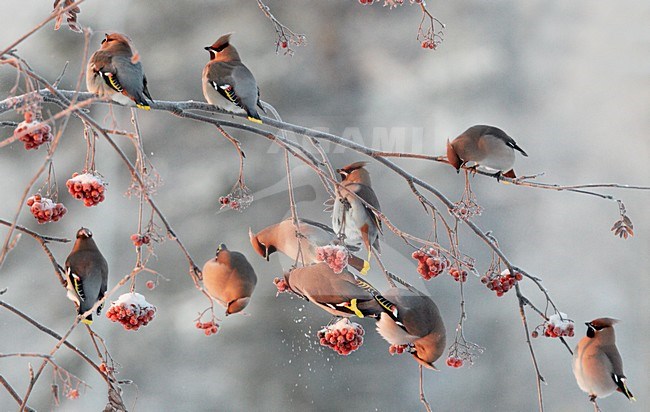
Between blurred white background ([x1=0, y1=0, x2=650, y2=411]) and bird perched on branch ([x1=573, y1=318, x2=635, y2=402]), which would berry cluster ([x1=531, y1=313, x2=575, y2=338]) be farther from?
blurred white background ([x1=0, y1=0, x2=650, y2=411])

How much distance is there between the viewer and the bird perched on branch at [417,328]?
Answer: 1.11 metres

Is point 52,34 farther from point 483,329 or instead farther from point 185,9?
point 483,329

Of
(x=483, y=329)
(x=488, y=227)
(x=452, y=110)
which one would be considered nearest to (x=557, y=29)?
(x=452, y=110)

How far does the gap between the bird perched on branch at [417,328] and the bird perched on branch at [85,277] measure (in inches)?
15.5

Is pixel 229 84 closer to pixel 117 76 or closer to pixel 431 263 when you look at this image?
pixel 117 76

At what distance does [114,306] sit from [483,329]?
105 inches

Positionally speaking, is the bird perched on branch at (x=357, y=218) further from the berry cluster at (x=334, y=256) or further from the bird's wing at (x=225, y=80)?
the bird's wing at (x=225, y=80)

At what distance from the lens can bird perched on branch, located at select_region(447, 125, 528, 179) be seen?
1162 mm

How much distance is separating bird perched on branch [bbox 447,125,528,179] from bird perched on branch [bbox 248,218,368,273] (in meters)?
0.21

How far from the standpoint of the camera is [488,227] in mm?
3393

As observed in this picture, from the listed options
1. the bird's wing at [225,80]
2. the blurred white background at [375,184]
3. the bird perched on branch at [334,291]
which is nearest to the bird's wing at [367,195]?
the bird perched on branch at [334,291]

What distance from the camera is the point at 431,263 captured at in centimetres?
104

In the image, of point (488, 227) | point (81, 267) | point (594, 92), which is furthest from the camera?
point (594, 92)

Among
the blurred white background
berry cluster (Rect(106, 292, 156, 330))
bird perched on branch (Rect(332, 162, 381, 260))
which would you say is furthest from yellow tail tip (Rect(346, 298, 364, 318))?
the blurred white background
